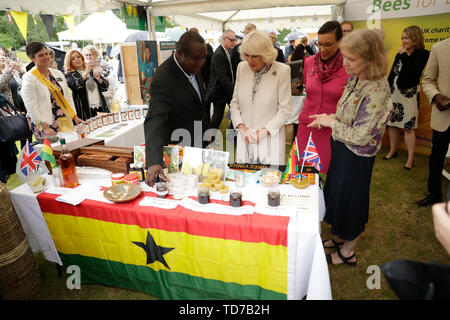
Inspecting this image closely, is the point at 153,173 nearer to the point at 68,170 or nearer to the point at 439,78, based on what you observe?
the point at 68,170

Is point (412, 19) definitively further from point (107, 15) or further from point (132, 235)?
point (107, 15)

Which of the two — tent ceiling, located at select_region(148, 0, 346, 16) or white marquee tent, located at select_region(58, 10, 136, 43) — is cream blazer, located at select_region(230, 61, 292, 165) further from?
white marquee tent, located at select_region(58, 10, 136, 43)

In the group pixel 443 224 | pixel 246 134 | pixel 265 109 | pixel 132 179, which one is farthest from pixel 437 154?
pixel 132 179

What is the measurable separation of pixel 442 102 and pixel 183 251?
2448mm

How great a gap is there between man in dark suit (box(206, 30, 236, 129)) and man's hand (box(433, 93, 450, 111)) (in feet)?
8.68

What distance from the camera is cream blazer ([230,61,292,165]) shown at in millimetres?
2109

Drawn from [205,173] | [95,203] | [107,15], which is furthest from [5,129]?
[107,15]

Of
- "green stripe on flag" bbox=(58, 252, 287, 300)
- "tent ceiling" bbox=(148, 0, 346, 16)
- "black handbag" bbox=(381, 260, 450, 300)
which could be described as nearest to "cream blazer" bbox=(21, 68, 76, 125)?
"green stripe on flag" bbox=(58, 252, 287, 300)

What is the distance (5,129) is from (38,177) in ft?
4.39

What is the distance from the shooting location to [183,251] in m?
1.55

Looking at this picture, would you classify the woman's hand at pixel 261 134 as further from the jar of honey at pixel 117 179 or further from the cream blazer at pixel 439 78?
the cream blazer at pixel 439 78

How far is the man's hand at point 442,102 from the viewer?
2436 millimetres

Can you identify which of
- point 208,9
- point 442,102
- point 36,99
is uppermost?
point 208,9
